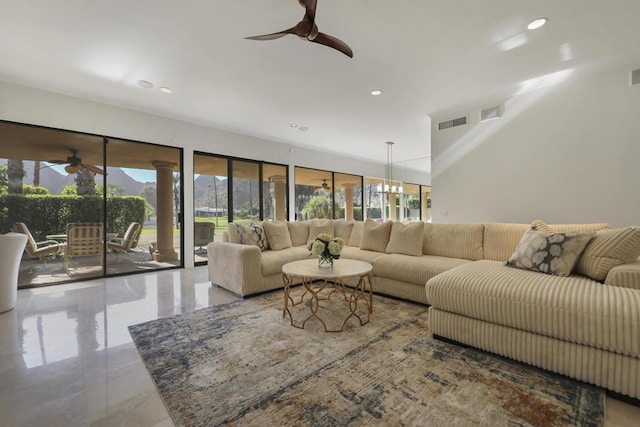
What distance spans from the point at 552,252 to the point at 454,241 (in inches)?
47.0

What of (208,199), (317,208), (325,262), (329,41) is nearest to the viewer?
(329,41)

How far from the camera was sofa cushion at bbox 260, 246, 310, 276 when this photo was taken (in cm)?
346

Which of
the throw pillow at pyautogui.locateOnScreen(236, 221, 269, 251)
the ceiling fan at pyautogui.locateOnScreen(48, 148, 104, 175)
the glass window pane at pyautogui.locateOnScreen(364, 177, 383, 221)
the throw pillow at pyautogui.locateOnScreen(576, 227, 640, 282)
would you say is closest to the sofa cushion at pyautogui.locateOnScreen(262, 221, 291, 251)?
the throw pillow at pyautogui.locateOnScreen(236, 221, 269, 251)

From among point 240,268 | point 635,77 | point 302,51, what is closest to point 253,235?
point 240,268

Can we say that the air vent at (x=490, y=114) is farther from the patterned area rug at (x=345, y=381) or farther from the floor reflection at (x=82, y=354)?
the floor reflection at (x=82, y=354)

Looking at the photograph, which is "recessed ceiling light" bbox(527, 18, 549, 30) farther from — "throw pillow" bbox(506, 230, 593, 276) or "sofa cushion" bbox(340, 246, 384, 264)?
"sofa cushion" bbox(340, 246, 384, 264)

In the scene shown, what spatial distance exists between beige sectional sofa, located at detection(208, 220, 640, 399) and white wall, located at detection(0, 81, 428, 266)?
9.71 ft

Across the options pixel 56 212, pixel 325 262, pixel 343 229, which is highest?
pixel 56 212

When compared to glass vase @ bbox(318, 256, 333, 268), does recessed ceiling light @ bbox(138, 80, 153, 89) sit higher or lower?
higher

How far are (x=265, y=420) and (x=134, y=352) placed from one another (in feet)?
4.31

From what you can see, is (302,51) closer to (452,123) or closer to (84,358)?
(452,123)

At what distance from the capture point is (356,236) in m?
4.42

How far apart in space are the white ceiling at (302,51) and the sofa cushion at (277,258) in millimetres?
2321

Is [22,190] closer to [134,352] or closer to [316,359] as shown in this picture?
[134,352]
